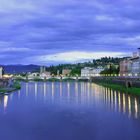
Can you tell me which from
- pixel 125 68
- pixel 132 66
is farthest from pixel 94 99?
pixel 125 68

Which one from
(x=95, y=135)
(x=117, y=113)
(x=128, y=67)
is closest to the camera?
(x=95, y=135)

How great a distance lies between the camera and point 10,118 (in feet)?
120

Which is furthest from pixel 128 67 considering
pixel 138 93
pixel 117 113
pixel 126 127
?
pixel 126 127

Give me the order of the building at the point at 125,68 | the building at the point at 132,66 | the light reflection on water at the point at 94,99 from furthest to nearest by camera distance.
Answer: the building at the point at 125,68 < the building at the point at 132,66 < the light reflection on water at the point at 94,99

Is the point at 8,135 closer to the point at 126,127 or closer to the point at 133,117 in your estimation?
the point at 126,127

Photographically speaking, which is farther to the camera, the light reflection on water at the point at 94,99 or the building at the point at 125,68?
the building at the point at 125,68

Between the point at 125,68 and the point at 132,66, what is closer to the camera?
the point at 132,66

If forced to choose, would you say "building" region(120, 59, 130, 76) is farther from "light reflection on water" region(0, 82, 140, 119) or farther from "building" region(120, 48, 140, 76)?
"light reflection on water" region(0, 82, 140, 119)

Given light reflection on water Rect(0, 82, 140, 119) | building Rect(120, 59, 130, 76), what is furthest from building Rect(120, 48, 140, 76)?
light reflection on water Rect(0, 82, 140, 119)

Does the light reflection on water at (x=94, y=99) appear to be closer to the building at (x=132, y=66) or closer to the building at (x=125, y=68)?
the building at (x=132, y=66)

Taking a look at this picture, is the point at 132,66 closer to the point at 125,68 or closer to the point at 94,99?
the point at 125,68

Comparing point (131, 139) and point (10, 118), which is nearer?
point (131, 139)

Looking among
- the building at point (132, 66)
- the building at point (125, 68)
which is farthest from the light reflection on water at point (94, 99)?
the building at point (125, 68)

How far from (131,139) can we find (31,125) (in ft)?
30.4
